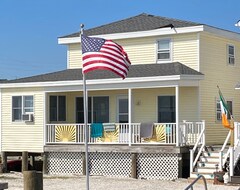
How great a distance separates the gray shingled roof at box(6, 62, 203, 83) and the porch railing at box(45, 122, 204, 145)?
7.34 ft

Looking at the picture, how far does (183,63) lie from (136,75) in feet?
9.66

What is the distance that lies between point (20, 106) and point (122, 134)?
5.79 m

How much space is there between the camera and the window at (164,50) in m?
29.3

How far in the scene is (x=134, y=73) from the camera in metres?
27.7

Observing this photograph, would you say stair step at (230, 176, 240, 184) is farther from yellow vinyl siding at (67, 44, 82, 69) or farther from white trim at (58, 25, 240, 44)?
yellow vinyl siding at (67, 44, 82, 69)

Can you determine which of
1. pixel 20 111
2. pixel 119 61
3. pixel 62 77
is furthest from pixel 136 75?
pixel 119 61

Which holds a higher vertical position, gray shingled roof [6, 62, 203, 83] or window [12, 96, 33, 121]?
gray shingled roof [6, 62, 203, 83]

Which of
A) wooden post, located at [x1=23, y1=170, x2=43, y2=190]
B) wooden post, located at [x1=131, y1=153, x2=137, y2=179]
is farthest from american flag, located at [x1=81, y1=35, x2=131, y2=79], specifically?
wooden post, located at [x1=131, y1=153, x2=137, y2=179]

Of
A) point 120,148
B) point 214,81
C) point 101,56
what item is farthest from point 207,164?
point 101,56

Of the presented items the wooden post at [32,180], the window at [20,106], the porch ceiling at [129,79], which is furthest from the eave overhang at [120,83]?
the wooden post at [32,180]

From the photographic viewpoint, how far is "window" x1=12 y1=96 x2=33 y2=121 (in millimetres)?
29719

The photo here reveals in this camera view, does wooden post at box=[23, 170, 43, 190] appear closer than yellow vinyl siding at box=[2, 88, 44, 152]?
Yes

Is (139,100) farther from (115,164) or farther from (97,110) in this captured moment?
(115,164)

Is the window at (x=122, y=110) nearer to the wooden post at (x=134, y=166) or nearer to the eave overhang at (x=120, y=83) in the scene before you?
the eave overhang at (x=120, y=83)
